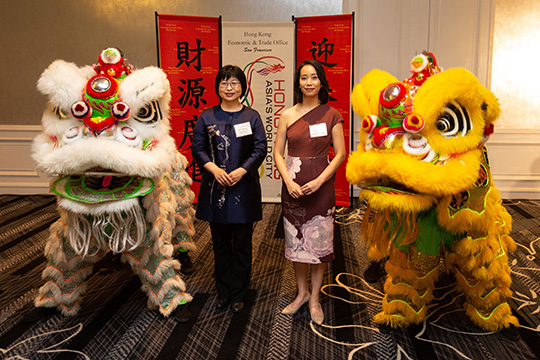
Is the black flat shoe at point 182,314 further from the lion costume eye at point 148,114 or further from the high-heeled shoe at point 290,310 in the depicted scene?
the lion costume eye at point 148,114

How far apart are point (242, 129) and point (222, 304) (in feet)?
3.30

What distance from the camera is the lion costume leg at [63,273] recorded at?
7.81 feet

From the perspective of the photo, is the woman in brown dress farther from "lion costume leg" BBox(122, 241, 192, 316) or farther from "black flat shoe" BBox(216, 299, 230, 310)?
"lion costume leg" BBox(122, 241, 192, 316)

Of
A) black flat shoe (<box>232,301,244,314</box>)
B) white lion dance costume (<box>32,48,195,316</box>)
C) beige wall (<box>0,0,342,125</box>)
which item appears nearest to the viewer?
white lion dance costume (<box>32,48,195,316</box>)

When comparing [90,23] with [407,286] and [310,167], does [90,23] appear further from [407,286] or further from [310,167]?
[407,286]

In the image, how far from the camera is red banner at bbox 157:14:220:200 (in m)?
4.49

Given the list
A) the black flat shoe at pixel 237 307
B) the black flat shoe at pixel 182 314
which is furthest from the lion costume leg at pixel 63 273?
the black flat shoe at pixel 237 307

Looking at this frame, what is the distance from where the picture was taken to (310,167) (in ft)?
7.80

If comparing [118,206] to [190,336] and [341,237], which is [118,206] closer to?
[190,336]

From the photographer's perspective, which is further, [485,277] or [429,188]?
[485,277]

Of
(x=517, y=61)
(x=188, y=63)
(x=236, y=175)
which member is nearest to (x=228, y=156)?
(x=236, y=175)

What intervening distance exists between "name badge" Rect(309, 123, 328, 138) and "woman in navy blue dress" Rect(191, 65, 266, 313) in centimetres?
31

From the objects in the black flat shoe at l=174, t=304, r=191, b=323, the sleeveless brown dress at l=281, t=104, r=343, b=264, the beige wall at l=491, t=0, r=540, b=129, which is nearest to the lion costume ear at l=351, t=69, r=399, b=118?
the sleeveless brown dress at l=281, t=104, r=343, b=264

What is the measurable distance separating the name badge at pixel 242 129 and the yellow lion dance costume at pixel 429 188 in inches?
22.9
